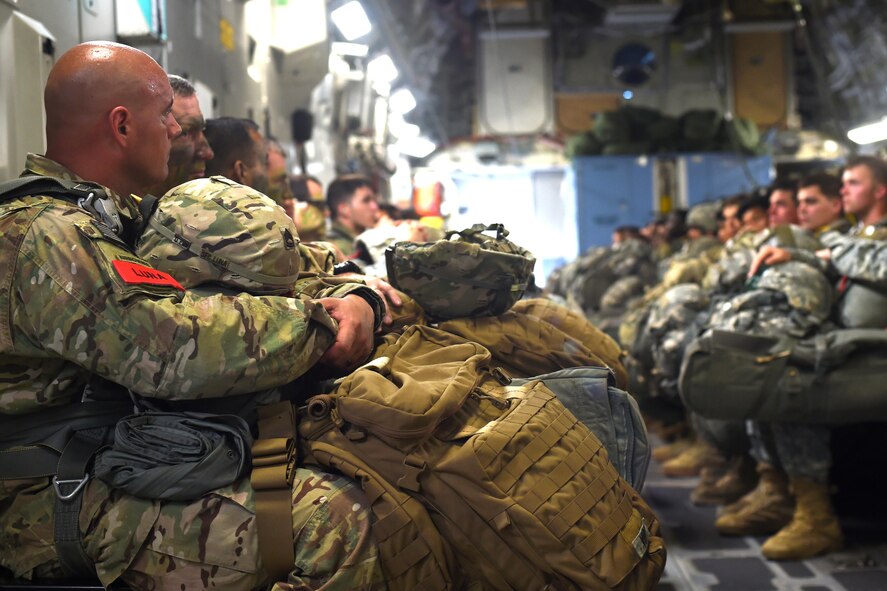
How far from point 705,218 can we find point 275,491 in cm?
629

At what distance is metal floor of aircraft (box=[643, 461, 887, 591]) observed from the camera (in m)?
2.97

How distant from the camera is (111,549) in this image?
149cm

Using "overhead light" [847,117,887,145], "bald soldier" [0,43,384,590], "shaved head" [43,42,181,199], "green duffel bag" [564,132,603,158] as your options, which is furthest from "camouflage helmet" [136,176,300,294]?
"green duffel bag" [564,132,603,158]

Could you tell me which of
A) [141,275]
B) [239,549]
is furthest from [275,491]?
[141,275]

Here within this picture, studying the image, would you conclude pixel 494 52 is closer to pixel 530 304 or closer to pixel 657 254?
pixel 657 254

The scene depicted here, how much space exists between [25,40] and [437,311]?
1308 millimetres

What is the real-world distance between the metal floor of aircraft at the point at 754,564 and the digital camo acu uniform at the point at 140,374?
196 cm

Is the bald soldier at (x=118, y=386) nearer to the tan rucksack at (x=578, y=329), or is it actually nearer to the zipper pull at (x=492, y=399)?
the zipper pull at (x=492, y=399)

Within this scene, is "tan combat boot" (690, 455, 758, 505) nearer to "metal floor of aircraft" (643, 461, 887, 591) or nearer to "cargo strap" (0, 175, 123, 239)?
"metal floor of aircraft" (643, 461, 887, 591)

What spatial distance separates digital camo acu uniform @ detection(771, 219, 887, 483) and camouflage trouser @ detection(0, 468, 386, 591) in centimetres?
259

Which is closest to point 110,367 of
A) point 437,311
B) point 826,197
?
point 437,311

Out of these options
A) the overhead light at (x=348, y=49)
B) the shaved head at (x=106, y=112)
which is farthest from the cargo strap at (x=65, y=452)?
the overhead light at (x=348, y=49)

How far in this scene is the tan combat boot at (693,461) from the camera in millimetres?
4715

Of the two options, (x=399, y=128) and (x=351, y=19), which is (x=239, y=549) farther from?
(x=399, y=128)
